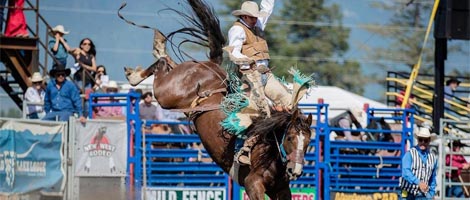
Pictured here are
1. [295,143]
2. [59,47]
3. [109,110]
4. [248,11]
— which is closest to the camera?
[295,143]

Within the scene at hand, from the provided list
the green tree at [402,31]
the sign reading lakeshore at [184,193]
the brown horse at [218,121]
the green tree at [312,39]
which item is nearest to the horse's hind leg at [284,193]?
the brown horse at [218,121]

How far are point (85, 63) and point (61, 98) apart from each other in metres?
2.03

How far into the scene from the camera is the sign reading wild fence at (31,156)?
1379cm

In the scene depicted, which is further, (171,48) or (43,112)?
(43,112)

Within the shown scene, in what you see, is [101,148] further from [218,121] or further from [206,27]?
[218,121]

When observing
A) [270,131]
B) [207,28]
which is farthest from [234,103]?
[207,28]

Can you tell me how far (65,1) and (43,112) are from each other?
5077 millimetres

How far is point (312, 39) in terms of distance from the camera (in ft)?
91.4

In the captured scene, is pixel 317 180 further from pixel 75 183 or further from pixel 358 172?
pixel 75 183

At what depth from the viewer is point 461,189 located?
16.8m

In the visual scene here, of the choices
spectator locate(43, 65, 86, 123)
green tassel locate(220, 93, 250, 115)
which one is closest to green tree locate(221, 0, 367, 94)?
spectator locate(43, 65, 86, 123)

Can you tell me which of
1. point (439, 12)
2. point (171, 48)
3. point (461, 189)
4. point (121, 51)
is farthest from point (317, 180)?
point (121, 51)

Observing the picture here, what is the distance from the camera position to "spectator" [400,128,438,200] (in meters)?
12.4

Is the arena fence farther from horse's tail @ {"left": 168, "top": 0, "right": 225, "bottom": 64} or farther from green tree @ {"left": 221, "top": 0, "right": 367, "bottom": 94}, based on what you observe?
green tree @ {"left": 221, "top": 0, "right": 367, "bottom": 94}
